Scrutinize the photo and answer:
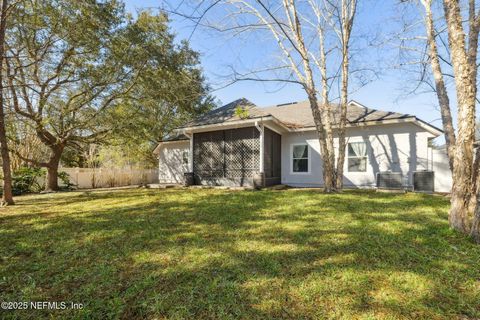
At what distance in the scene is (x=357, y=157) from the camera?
1137 centimetres

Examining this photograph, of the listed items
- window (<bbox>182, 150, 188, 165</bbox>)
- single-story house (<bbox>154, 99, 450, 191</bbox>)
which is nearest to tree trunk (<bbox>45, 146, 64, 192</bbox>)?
window (<bbox>182, 150, 188, 165</bbox>)

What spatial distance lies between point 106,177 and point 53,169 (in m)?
3.71

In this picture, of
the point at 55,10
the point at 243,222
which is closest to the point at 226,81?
the point at 243,222

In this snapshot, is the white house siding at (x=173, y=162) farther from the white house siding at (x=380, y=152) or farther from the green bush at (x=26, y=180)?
the white house siding at (x=380, y=152)

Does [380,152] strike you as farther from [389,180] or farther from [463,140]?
[463,140]

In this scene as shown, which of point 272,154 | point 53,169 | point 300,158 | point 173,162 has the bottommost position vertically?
point 53,169

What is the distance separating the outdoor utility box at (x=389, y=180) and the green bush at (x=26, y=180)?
17.4m

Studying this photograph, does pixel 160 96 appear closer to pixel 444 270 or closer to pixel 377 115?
pixel 377 115

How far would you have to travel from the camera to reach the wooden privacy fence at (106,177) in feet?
51.0

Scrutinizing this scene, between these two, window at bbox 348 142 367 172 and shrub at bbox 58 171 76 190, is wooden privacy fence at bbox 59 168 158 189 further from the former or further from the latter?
window at bbox 348 142 367 172

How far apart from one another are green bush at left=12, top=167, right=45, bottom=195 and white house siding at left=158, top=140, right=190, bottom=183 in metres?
6.74

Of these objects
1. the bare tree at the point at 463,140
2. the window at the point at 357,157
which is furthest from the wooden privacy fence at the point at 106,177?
the bare tree at the point at 463,140

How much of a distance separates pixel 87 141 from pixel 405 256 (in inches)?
600

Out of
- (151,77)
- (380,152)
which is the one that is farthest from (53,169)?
(380,152)
